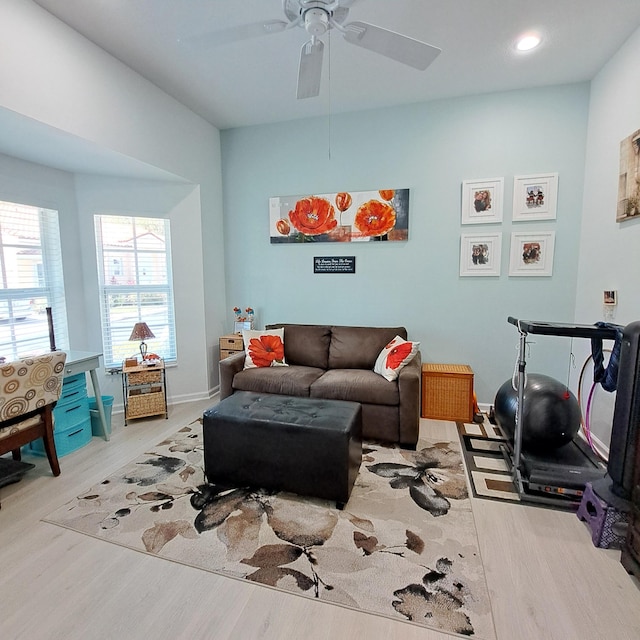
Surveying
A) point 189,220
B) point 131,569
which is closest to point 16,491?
point 131,569

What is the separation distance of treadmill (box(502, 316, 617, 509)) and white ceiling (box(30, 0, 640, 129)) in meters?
2.06

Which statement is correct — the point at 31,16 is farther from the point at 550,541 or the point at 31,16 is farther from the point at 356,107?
the point at 550,541

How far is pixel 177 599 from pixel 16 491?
5.21ft

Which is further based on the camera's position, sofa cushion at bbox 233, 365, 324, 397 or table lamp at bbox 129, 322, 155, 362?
table lamp at bbox 129, 322, 155, 362

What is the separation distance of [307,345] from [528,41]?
3.09 metres

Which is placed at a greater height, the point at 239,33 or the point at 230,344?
the point at 239,33

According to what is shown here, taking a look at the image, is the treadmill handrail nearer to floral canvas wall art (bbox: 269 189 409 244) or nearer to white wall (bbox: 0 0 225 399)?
floral canvas wall art (bbox: 269 189 409 244)

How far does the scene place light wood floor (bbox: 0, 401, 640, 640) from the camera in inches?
55.2

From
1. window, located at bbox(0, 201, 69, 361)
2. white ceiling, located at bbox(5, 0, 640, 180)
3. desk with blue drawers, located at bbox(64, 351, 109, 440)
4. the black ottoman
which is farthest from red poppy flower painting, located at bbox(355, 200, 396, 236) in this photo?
window, located at bbox(0, 201, 69, 361)

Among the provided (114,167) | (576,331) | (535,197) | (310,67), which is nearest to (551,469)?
(576,331)

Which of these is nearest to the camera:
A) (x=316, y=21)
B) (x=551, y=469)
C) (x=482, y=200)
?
(x=316, y=21)

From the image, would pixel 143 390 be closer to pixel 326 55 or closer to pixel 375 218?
pixel 375 218

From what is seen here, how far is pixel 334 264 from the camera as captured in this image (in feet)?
13.0

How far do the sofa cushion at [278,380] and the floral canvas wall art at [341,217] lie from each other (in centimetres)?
153
